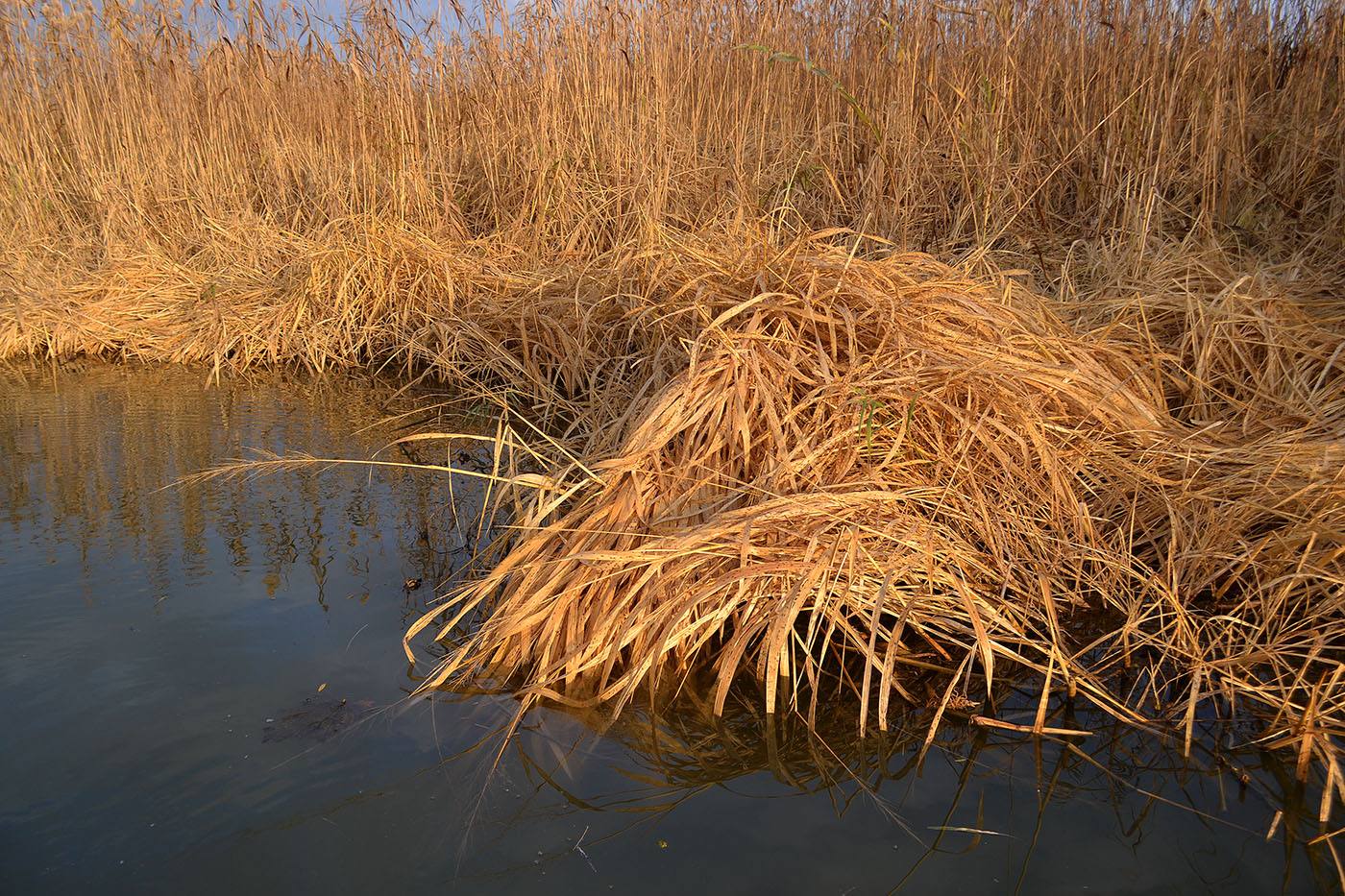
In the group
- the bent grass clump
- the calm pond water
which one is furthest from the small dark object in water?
the bent grass clump

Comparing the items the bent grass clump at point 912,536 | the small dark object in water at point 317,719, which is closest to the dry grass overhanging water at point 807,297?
the bent grass clump at point 912,536

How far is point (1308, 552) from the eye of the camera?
1544mm

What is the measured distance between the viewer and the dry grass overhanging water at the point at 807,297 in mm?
1531

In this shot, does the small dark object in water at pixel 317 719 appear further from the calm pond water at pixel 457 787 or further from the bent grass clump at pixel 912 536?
the bent grass clump at pixel 912 536

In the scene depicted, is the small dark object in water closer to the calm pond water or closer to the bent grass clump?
the calm pond water

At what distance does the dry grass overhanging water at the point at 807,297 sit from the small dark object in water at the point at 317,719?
19 centimetres

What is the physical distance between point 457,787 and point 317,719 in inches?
11.1

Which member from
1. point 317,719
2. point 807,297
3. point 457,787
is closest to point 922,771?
point 457,787

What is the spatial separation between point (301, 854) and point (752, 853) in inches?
22.0

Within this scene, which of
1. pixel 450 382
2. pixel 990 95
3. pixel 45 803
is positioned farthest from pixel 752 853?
pixel 990 95

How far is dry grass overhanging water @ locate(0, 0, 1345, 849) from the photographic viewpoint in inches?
60.3

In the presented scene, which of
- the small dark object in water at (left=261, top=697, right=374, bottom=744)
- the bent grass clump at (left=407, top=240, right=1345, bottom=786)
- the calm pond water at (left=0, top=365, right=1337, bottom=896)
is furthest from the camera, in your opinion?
the bent grass clump at (left=407, top=240, right=1345, bottom=786)

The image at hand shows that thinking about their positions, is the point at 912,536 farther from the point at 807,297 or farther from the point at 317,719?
the point at 317,719

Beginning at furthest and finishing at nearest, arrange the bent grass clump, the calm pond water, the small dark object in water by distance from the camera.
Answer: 1. the bent grass clump
2. the small dark object in water
3. the calm pond water
